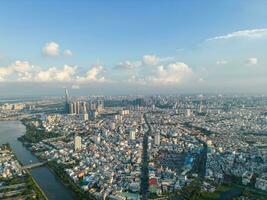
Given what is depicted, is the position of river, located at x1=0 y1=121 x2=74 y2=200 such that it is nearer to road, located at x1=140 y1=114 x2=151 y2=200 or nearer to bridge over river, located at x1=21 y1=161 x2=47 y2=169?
bridge over river, located at x1=21 y1=161 x2=47 y2=169

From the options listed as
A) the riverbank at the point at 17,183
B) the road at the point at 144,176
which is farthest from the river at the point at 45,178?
the road at the point at 144,176

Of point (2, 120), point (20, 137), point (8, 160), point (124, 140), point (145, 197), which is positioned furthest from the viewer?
point (2, 120)

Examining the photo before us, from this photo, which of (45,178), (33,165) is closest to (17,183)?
(45,178)

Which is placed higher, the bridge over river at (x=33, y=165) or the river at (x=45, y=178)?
the bridge over river at (x=33, y=165)

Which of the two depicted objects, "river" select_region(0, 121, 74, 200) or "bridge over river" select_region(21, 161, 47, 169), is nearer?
"river" select_region(0, 121, 74, 200)

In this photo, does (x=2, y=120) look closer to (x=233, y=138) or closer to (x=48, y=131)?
(x=48, y=131)

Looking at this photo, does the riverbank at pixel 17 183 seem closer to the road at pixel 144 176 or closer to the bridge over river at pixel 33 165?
the bridge over river at pixel 33 165

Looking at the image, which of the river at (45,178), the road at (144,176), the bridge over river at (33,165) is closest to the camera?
the road at (144,176)

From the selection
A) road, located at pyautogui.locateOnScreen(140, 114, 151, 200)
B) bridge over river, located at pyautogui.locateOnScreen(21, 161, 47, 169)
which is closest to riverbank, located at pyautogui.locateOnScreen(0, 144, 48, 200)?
bridge over river, located at pyautogui.locateOnScreen(21, 161, 47, 169)

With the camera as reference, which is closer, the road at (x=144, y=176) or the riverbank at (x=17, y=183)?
the riverbank at (x=17, y=183)

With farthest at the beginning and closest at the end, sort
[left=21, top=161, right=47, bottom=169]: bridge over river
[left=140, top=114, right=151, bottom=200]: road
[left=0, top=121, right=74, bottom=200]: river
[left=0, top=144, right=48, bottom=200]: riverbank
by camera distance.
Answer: [left=21, top=161, right=47, bottom=169]: bridge over river, [left=0, top=121, right=74, bottom=200]: river, [left=140, top=114, right=151, bottom=200]: road, [left=0, top=144, right=48, bottom=200]: riverbank

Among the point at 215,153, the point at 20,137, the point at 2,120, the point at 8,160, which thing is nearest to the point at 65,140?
the point at 20,137
